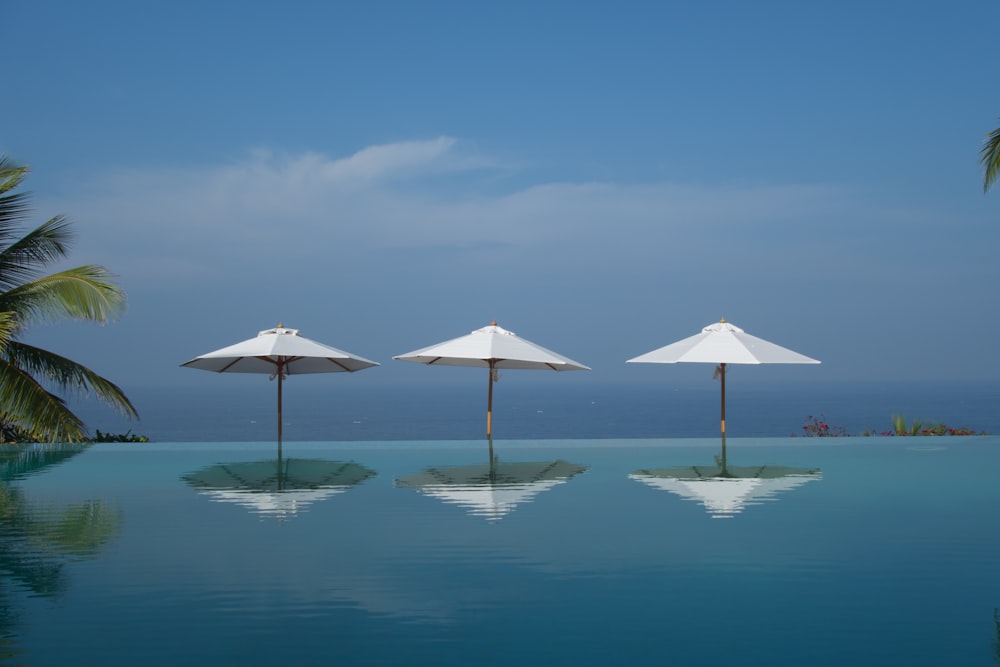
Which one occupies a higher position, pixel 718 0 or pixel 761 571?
pixel 718 0

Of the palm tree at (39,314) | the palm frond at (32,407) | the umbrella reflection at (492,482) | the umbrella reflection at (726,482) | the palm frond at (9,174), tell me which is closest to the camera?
the umbrella reflection at (492,482)

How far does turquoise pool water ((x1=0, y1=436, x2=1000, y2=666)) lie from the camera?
427 cm

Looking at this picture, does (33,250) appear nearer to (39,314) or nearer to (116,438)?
(39,314)

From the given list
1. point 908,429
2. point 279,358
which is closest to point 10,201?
point 279,358

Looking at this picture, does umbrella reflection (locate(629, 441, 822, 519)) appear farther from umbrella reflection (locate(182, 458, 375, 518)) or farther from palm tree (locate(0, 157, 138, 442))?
palm tree (locate(0, 157, 138, 442))

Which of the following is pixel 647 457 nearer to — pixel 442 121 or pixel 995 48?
pixel 442 121

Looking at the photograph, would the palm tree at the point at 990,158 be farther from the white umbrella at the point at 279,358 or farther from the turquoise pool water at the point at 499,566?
the white umbrella at the point at 279,358

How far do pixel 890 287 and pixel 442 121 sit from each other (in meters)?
34.3

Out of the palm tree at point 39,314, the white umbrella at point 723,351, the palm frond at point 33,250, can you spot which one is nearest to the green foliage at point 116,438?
the palm tree at point 39,314

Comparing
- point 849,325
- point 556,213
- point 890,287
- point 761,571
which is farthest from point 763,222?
point 761,571

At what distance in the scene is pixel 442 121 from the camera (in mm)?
31328

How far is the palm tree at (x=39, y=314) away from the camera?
39.2ft

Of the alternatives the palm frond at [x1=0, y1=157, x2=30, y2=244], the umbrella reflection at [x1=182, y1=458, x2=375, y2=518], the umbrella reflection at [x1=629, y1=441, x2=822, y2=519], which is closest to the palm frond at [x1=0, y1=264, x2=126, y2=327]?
the palm frond at [x1=0, y1=157, x2=30, y2=244]

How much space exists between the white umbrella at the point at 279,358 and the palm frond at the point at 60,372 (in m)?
1.61
